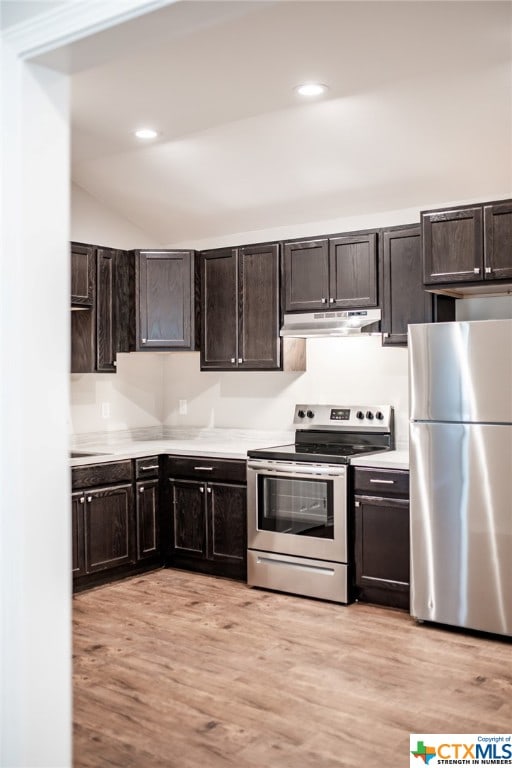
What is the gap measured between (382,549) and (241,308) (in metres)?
1.89

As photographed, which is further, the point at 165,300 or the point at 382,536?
the point at 165,300

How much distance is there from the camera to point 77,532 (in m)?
4.70

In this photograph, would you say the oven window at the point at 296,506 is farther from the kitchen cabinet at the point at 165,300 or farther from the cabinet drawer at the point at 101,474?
the kitchen cabinet at the point at 165,300

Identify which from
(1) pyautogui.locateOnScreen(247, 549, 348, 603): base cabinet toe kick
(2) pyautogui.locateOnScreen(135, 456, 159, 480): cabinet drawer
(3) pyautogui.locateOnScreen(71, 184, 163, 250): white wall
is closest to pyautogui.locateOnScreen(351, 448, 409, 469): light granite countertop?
(1) pyautogui.locateOnScreen(247, 549, 348, 603): base cabinet toe kick

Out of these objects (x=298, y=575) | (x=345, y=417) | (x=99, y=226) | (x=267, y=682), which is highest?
(x=99, y=226)

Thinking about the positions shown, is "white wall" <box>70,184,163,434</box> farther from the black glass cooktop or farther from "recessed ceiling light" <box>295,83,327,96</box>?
"recessed ceiling light" <box>295,83,327,96</box>

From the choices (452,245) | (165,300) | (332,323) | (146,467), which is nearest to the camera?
(452,245)

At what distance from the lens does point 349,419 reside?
5.09m

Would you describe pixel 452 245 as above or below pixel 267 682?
above

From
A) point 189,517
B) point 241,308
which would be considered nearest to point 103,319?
point 241,308

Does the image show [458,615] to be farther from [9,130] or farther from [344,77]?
[9,130]

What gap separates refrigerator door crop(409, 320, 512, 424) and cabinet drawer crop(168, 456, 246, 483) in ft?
4.40

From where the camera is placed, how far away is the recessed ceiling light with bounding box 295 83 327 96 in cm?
355

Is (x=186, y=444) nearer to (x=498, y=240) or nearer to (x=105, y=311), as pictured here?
(x=105, y=311)
